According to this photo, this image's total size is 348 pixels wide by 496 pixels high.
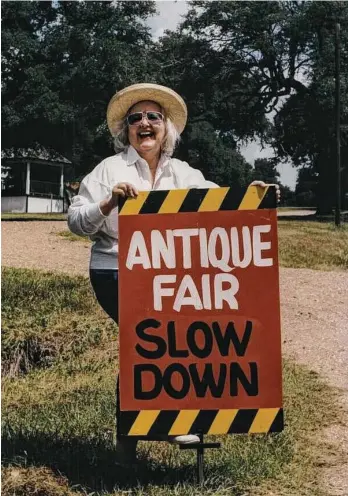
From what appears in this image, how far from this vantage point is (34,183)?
30500mm

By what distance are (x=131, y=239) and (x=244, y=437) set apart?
1.52 meters

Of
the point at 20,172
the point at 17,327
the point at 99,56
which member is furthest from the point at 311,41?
the point at 17,327

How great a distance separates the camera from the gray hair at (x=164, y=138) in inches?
124

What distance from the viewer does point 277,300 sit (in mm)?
2736

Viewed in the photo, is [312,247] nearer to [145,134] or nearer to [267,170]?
[145,134]

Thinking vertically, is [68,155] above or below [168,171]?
above

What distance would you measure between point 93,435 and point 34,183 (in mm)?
27600

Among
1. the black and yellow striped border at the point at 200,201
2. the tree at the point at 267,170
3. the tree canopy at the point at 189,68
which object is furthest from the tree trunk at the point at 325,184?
the black and yellow striped border at the point at 200,201

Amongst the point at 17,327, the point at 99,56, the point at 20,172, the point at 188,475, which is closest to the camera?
the point at 188,475

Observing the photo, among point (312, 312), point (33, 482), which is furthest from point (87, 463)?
point (312, 312)

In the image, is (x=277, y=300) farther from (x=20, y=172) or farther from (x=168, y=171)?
(x=20, y=172)

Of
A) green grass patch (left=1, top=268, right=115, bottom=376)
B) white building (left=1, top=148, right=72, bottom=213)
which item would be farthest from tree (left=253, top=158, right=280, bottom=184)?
green grass patch (left=1, top=268, right=115, bottom=376)

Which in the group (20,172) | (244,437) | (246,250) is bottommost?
(244,437)

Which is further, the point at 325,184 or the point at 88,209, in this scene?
the point at 325,184
